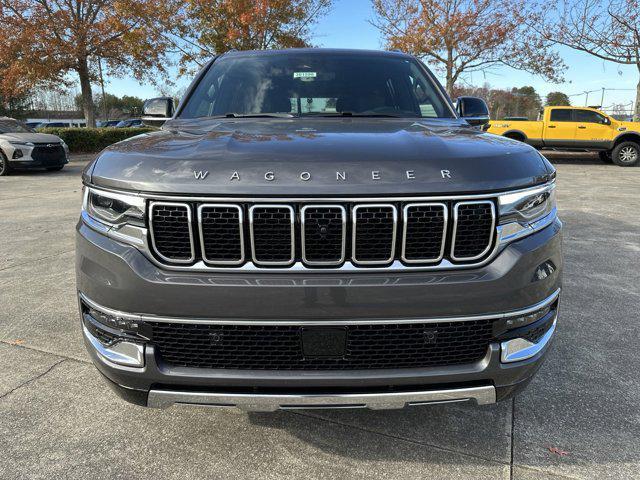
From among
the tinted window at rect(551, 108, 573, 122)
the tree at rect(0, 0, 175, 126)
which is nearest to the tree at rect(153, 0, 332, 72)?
the tree at rect(0, 0, 175, 126)

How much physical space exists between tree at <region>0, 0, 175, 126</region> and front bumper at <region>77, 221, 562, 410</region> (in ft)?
72.9

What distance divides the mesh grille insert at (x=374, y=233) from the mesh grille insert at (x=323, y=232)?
0.06 metres

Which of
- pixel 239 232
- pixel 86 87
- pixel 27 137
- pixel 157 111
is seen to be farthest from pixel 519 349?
pixel 86 87

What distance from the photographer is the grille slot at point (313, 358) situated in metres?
1.83

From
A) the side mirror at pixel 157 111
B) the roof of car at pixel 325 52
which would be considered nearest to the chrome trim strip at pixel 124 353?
the side mirror at pixel 157 111

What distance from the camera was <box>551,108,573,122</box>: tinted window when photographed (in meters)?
17.0

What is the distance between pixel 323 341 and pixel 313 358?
0.28 ft

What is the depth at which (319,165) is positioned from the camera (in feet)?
5.93

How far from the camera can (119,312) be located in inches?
73.2

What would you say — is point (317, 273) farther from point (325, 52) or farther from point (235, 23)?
point (235, 23)

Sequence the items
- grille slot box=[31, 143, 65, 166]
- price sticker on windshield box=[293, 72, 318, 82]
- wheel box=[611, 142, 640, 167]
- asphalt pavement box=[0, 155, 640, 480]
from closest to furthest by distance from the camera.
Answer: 1. asphalt pavement box=[0, 155, 640, 480]
2. price sticker on windshield box=[293, 72, 318, 82]
3. grille slot box=[31, 143, 65, 166]
4. wheel box=[611, 142, 640, 167]

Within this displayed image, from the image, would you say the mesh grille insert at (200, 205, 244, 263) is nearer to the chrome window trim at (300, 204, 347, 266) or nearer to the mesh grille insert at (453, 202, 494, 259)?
the chrome window trim at (300, 204, 347, 266)

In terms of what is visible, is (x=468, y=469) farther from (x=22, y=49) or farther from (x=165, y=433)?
(x=22, y=49)

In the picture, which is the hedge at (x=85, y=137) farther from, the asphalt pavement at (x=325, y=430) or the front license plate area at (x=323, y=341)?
the front license plate area at (x=323, y=341)
